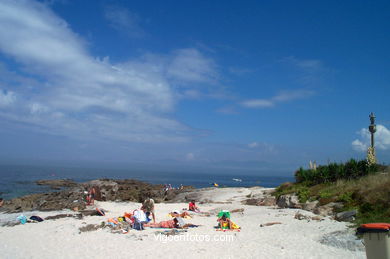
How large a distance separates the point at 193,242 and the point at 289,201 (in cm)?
1170

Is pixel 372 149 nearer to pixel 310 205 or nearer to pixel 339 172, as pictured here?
pixel 339 172

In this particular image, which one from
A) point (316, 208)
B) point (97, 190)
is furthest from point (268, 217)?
point (97, 190)

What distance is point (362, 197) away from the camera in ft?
49.8

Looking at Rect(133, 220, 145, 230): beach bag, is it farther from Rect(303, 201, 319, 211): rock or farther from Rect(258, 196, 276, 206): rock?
Rect(258, 196, 276, 206): rock

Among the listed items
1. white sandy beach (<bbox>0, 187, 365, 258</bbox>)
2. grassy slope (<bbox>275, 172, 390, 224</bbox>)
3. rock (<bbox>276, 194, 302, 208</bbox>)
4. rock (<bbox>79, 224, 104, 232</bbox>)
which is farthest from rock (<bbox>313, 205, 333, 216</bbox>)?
rock (<bbox>79, 224, 104, 232</bbox>)

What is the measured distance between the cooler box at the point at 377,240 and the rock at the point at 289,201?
15345mm

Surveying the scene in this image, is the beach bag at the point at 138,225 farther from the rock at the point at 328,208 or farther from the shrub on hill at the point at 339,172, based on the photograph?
the shrub on hill at the point at 339,172


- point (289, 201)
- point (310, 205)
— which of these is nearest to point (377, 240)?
point (310, 205)

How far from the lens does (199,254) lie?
9.51 metres

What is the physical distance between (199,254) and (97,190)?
21.6m

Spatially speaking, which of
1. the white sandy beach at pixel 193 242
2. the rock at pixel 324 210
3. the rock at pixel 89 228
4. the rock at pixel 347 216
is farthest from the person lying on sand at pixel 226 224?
the rock at pixel 89 228

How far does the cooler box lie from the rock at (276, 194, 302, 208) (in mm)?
15345

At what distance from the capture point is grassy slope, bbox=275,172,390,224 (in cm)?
1292

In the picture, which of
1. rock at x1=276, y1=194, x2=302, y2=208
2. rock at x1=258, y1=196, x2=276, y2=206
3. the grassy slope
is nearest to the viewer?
the grassy slope
